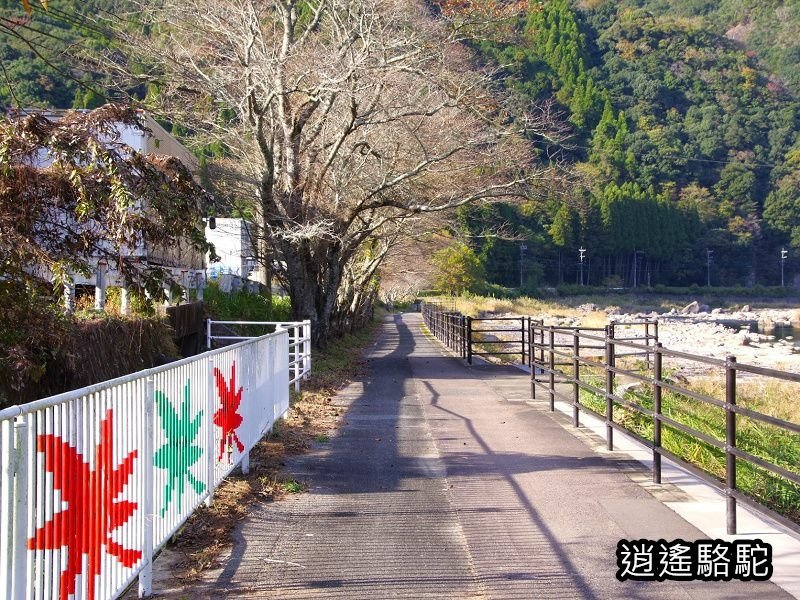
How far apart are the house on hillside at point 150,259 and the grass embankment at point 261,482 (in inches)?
82.6

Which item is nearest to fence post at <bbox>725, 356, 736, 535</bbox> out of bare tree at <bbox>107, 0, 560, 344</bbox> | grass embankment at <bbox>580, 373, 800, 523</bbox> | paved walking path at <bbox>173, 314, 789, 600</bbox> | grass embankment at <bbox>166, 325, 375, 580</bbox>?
paved walking path at <bbox>173, 314, 789, 600</bbox>

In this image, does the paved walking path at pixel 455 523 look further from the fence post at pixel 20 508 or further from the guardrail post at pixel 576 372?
the fence post at pixel 20 508

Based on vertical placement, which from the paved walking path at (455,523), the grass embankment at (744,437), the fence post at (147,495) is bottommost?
the paved walking path at (455,523)

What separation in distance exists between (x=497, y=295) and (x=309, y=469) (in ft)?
269

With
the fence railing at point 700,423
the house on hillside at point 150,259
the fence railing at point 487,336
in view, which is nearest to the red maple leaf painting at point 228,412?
the house on hillside at point 150,259

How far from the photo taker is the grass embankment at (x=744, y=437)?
7.64 meters

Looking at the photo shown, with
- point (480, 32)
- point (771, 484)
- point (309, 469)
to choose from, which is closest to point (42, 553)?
point (309, 469)

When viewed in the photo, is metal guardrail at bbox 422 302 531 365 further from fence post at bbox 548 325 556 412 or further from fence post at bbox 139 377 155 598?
fence post at bbox 139 377 155 598

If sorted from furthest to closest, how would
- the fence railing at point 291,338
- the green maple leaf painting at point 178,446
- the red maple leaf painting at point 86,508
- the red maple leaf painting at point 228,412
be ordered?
1. the fence railing at point 291,338
2. the red maple leaf painting at point 228,412
3. the green maple leaf painting at point 178,446
4. the red maple leaf painting at point 86,508

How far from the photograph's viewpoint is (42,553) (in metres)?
3.58

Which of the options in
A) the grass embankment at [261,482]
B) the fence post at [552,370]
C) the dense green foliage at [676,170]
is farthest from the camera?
the dense green foliage at [676,170]

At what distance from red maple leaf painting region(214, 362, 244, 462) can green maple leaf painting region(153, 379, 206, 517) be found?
25.9 inches

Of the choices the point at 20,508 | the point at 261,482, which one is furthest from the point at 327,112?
the point at 20,508

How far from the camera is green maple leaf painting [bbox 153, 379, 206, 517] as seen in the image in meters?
5.34
